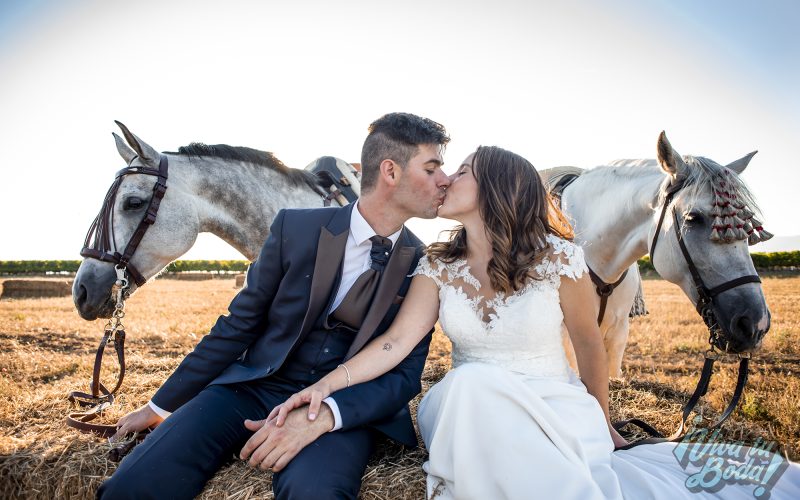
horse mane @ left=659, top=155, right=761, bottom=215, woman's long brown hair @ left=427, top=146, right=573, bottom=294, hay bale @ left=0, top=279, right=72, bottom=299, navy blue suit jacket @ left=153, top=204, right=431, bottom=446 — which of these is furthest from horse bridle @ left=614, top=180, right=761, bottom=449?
hay bale @ left=0, top=279, right=72, bottom=299

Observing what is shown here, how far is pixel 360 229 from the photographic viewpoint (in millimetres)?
3152

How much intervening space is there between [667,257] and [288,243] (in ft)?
9.05

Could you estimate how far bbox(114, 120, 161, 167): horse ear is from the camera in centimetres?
392

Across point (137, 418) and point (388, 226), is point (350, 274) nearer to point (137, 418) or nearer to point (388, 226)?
point (388, 226)

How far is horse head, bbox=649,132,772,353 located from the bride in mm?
864

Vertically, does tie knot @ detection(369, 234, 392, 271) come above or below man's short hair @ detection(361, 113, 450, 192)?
below

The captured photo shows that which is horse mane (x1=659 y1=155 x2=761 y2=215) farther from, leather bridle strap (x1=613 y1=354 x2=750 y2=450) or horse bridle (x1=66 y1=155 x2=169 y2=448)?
horse bridle (x1=66 y1=155 x2=169 y2=448)

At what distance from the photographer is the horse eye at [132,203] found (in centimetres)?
398

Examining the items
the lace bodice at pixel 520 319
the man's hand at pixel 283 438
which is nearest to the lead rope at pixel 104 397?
the man's hand at pixel 283 438

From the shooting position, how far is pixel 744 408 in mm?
4332

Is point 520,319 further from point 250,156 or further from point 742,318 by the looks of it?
point 250,156

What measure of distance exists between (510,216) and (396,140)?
3.16 ft

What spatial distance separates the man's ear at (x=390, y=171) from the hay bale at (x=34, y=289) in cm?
2194

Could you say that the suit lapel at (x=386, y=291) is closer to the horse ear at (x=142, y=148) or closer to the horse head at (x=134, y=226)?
the horse head at (x=134, y=226)
